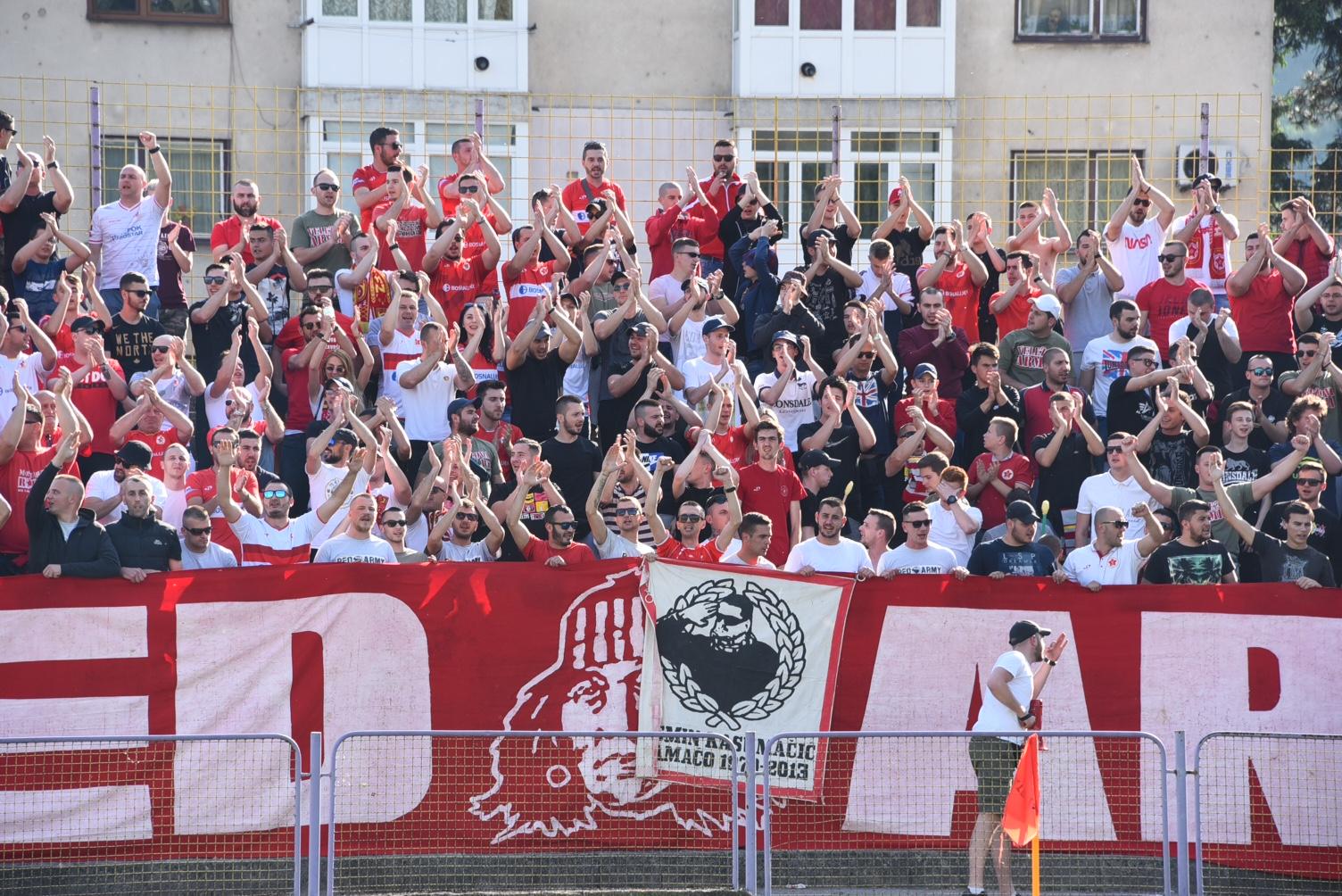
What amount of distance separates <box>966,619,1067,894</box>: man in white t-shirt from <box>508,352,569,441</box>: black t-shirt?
5356 mm

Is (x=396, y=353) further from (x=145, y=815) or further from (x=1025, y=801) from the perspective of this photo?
(x=1025, y=801)

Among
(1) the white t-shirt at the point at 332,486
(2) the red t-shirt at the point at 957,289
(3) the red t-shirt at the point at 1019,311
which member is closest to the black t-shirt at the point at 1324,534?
(3) the red t-shirt at the point at 1019,311

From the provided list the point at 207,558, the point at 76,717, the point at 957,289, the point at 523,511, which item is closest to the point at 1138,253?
the point at 957,289

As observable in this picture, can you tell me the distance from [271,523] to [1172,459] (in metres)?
7.06

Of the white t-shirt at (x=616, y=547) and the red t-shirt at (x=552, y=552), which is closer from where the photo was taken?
the red t-shirt at (x=552, y=552)

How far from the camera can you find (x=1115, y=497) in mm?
15055

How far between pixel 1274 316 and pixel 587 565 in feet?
25.9

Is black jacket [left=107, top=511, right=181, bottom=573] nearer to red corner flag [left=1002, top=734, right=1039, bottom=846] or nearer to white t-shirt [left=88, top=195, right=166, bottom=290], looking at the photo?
white t-shirt [left=88, top=195, right=166, bottom=290]

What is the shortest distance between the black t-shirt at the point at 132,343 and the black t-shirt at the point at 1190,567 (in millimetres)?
8264

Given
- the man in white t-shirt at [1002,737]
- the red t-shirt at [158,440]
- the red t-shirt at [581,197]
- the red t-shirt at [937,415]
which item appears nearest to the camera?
the man in white t-shirt at [1002,737]

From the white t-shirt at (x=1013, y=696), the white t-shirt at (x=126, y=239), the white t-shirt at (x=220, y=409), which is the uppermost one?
the white t-shirt at (x=126, y=239)

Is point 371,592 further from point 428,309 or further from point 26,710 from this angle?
point 428,309

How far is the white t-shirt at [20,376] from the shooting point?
15.8m

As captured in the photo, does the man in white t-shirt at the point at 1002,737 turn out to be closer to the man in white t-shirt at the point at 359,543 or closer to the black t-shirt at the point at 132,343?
the man in white t-shirt at the point at 359,543
